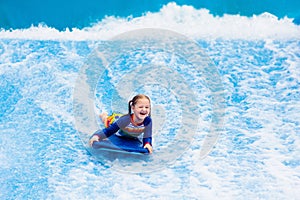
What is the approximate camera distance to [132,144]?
293 centimetres

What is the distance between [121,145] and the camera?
290 centimetres

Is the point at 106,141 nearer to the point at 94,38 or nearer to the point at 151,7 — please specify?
the point at 94,38

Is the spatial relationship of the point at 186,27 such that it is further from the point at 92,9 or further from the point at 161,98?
the point at 161,98

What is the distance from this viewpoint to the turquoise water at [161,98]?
2674 millimetres

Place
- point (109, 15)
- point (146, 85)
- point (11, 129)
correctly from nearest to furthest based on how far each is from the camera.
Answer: point (11, 129), point (146, 85), point (109, 15)

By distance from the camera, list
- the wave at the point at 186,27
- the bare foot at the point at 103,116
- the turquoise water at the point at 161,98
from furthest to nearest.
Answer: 1. the wave at the point at 186,27
2. the bare foot at the point at 103,116
3. the turquoise water at the point at 161,98

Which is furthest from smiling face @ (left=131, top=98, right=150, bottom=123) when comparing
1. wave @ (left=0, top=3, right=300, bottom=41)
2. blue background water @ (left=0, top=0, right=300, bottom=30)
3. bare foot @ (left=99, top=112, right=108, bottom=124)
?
blue background water @ (left=0, top=0, right=300, bottom=30)

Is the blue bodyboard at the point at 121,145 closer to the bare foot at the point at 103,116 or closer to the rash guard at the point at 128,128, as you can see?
the rash guard at the point at 128,128

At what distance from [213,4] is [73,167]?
120 inches

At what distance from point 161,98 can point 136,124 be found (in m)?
0.68

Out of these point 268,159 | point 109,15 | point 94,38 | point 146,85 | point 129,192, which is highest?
point 109,15

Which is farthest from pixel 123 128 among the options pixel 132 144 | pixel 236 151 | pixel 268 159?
pixel 268 159

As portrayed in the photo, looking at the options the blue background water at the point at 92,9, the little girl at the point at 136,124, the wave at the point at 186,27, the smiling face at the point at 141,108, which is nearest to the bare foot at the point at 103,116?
the little girl at the point at 136,124

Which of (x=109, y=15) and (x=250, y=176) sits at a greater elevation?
(x=109, y=15)
